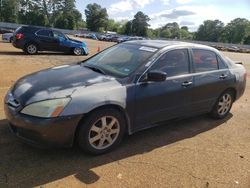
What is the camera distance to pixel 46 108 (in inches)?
153

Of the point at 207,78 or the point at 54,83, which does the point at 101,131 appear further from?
the point at 207,78

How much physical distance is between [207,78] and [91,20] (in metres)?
116

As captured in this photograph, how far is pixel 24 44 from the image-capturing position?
647 inches

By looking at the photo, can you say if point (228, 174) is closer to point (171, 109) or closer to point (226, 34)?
point (171, 109)

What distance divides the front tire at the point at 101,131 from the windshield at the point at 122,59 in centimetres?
71

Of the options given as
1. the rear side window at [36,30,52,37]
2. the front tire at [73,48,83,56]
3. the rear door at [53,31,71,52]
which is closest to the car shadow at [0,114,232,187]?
the rear side window at [36,30,52,37]

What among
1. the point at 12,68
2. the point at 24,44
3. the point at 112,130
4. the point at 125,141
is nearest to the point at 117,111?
the point at 112,130

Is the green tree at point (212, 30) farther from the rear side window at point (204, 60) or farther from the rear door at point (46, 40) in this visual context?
the rear side window at point (204, 60)

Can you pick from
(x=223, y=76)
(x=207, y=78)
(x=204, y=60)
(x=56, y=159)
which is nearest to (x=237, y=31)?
(x=223, y=76)

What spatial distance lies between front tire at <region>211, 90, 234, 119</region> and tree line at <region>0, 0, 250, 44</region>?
103 m

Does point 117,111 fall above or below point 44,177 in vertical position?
above

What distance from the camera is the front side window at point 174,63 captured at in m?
5.03

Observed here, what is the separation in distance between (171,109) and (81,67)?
1618 mm

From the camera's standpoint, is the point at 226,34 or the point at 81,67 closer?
the point at 81,67
